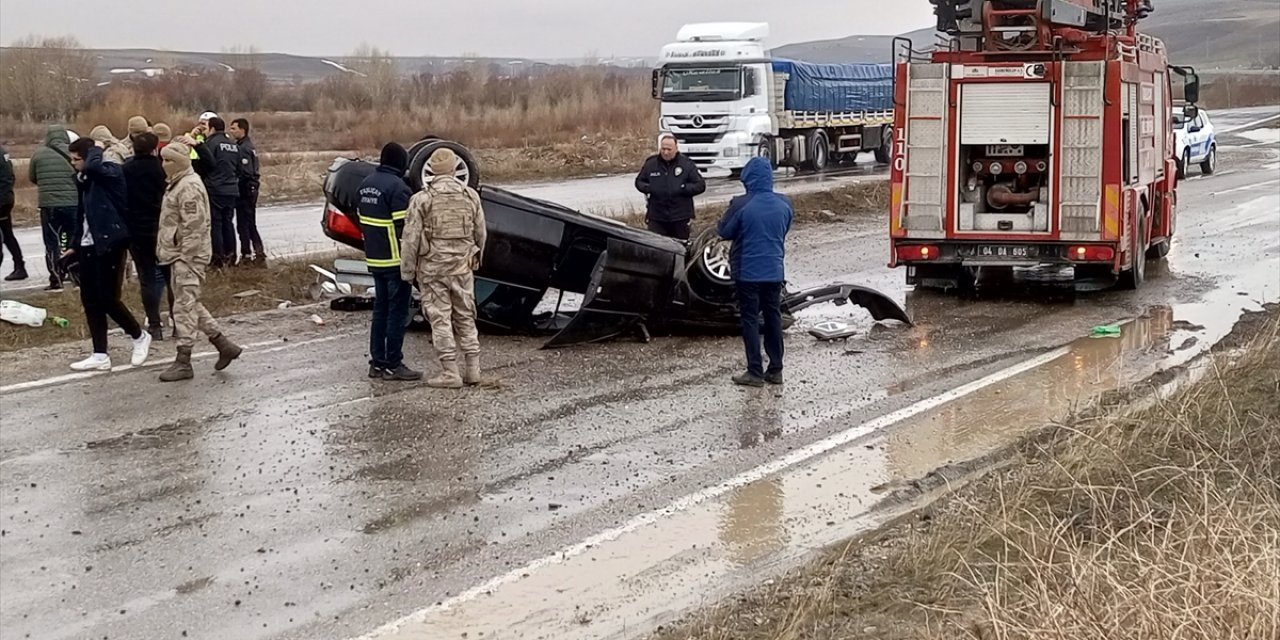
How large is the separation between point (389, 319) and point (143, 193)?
2.30m

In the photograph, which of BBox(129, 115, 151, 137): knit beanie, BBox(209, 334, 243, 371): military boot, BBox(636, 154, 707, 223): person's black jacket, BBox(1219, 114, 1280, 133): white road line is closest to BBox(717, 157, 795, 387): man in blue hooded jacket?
BBox(209, 334, 243, 371): military boot

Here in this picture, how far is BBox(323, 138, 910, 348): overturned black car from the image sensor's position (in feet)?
35.2

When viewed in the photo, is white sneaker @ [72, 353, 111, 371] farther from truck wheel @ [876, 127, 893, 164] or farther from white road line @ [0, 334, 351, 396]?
truck wheel @ [876, 127, 893, 164]

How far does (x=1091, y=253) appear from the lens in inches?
514

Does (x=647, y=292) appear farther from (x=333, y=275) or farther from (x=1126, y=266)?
(x=1126, y=266)

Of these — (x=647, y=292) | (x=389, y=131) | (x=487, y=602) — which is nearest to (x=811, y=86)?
(x=389, y=131)

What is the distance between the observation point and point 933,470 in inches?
290

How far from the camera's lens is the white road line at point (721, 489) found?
17.7 feet

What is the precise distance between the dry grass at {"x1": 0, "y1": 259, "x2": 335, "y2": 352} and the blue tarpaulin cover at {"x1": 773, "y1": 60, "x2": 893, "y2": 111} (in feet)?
67.0

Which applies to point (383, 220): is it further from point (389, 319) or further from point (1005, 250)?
point (1005, 250)

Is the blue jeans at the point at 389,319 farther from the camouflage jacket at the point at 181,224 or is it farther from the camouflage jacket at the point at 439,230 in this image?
the camouflage jacket at the point at 181,224

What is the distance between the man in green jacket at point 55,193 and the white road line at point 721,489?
8.95 m

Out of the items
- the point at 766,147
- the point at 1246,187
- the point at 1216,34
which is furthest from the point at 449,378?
the point at 1216,34

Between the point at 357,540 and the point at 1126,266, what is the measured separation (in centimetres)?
967
